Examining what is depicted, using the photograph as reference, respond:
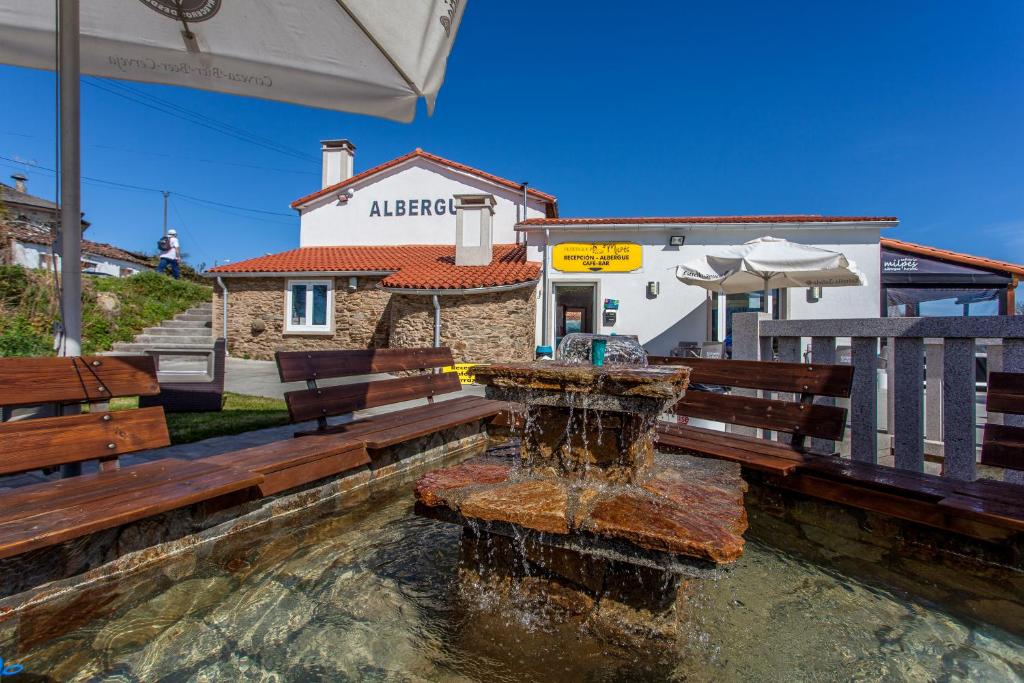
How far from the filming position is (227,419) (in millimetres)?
5551

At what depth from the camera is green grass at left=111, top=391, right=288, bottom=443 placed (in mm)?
4723

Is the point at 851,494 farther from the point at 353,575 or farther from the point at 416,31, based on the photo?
the point at 416,31

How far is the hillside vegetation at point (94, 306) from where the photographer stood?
32.0ft

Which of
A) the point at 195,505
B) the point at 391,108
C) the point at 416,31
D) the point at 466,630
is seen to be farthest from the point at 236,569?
the point at 416,31

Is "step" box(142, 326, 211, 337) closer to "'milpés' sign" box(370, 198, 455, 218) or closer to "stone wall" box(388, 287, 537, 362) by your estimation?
"'milpés' sign" box(370, 198, 455, 218)

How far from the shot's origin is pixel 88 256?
2675cm

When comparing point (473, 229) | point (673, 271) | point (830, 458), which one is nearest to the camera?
point (830, 458)

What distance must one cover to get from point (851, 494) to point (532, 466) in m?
1.95

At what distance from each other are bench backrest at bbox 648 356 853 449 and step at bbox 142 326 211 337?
14411 millimetres

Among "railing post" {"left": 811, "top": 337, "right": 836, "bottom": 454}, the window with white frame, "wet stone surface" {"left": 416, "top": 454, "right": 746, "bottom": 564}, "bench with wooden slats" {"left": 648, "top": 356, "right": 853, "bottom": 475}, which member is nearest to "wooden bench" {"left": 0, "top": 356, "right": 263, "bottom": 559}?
"wet stone surface" {"left": 416, "top": 454, "right": 746, "bottom": 564}

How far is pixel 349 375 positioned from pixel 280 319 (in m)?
11.9

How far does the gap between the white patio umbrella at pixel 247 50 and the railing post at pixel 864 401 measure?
3.77m

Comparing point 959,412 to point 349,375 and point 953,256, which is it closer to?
point 349,375

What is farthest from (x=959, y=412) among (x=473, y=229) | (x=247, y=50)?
(x=473, y=229)
